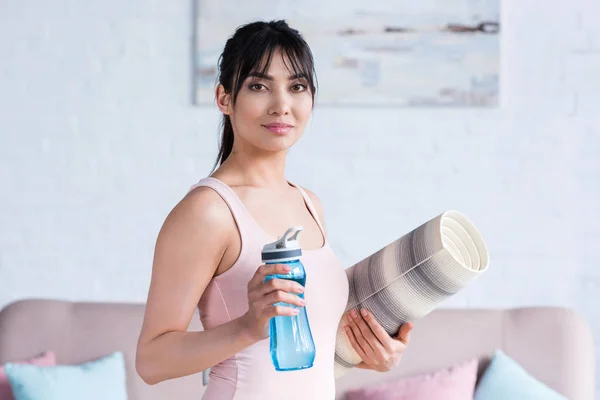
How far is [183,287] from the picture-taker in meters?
1.31

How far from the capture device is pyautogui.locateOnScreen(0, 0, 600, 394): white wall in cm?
308

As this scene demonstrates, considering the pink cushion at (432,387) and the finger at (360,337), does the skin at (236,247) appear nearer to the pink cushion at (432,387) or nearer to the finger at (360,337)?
the finger at (360,337)

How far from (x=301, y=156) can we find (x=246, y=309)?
1782 millimetres

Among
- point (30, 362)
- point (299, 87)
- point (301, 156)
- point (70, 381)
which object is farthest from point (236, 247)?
point (301, 156)

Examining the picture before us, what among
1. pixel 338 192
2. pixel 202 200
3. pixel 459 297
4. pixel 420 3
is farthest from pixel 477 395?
pixel 202 200

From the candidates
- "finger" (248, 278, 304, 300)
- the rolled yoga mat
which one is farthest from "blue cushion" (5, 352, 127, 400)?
"finger" (248, 278, 304, 300)

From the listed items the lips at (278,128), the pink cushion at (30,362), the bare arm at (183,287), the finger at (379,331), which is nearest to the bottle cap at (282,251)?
the bare arm at (183,287)

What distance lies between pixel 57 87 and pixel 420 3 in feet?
4.49

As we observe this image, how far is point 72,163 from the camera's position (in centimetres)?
314

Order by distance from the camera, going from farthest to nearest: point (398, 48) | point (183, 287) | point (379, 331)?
1. point (398, 48)
2. point (379, 331)
3. point (183, 287)

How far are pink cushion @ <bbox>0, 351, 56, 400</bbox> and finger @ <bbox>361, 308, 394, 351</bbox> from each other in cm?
147

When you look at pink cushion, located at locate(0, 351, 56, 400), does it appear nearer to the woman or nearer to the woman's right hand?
the woman

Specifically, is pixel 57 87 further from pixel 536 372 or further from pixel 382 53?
pixel 536 372

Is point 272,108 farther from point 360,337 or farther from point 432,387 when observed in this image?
point 432,387
